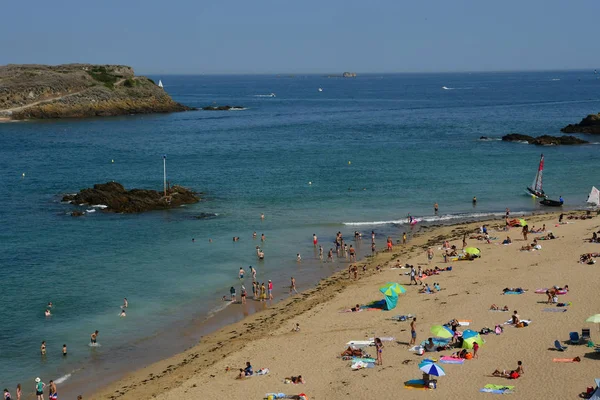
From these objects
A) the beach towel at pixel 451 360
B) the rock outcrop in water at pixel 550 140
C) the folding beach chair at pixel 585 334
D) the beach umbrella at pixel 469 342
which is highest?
the rock outcrop in water at pixel 550 140

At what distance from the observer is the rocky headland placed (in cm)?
11519

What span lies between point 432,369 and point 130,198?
33.9 meters

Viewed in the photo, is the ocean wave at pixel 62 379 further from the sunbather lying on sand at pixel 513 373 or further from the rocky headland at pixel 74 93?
the rocky headland at pixel 74 93

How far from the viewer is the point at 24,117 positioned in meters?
113

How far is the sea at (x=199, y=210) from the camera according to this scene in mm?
28359

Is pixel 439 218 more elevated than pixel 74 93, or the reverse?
pixel 74 93

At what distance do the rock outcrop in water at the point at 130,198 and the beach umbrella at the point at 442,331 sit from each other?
29.8 meters

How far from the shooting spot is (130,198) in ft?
164

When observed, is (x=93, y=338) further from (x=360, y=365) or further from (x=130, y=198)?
(x=130, y=198)

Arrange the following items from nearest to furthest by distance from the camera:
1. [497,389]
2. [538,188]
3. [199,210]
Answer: [497,389]
[199,210]
[538,188]

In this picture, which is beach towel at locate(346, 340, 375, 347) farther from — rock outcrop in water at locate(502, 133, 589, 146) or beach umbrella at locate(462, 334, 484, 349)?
rock outcrop in water at locate(502, 133, 589, 146)

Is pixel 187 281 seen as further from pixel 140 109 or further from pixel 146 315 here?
pixel 140 109

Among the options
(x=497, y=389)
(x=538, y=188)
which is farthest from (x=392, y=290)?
(x=538, y=188)

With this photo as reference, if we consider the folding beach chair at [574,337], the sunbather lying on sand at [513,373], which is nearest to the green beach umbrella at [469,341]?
the sunbather lying on sand at [513,373]
